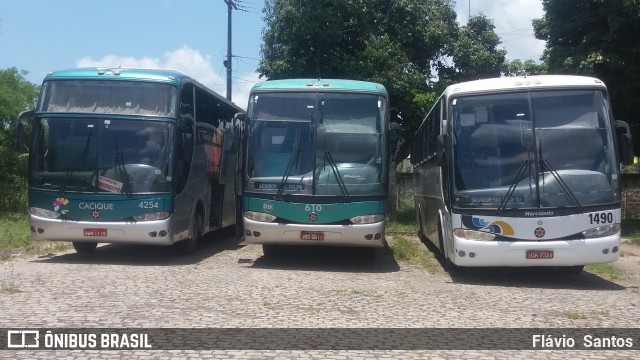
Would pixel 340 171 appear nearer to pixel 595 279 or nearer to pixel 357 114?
pixel 357 114

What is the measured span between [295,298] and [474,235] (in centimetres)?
334

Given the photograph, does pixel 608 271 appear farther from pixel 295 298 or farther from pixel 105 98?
pixel 105 98

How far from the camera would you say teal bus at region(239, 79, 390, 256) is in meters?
12.9

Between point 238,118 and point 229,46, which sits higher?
point 229,46

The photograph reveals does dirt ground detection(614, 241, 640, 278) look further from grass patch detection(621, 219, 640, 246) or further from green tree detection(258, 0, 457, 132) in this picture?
green tree detection(258, 0, 457, 132)

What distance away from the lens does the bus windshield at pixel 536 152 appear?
37.6 ft

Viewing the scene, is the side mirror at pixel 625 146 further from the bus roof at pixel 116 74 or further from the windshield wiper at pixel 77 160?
the windshield wiper at pixel 77 160

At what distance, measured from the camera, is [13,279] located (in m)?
11.1

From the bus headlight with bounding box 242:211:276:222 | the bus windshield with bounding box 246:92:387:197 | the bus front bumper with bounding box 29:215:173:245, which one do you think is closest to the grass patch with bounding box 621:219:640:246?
the bus windshield with bounding box 246:92:387:197

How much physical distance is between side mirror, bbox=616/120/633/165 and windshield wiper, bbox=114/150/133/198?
862 centimetres

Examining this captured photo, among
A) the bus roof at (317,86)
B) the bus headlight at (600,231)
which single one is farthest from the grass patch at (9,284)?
the bus headlight at (600,231)

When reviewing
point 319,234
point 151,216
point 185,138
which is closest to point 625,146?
point 319,234

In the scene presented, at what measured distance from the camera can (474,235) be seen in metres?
11.6

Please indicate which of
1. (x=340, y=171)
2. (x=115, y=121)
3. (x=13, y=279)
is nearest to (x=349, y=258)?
(x=340, y=171)
